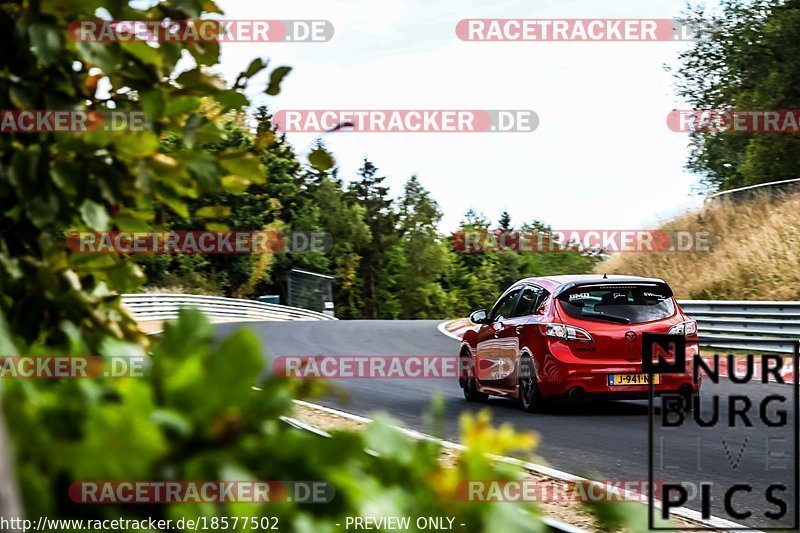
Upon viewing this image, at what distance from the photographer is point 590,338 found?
12.3 m

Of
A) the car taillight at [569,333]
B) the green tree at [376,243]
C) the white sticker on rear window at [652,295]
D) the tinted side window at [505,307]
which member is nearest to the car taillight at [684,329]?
the white sticker on rear window at [652,295]

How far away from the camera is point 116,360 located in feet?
6.20

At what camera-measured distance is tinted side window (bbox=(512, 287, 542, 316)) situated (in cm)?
1305

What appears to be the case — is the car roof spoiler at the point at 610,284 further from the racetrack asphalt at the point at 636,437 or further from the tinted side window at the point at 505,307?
the racetrack asphalt at the point at 636,437

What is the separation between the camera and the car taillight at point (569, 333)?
40.5ft

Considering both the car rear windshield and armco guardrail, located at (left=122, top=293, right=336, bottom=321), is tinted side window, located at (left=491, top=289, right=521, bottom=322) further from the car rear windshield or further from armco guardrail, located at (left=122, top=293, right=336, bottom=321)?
armco guardrail, located at (left=122, top=293, right=336, bottom=321)

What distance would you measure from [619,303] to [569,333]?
728 millimetres

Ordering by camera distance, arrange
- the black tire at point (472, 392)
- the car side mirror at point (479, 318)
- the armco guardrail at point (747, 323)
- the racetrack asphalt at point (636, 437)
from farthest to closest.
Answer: the armco guardrail at point (747, 323) < the black tire at point (472, 392) < the car side mirror at point (479, 318) < the racetrack asphalt at point (636, 437)

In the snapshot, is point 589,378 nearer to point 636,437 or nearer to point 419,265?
point 636,437

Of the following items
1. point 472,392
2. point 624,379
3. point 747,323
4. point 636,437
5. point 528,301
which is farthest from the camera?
point 747,323

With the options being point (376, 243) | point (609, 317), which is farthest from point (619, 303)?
point (376, 243)

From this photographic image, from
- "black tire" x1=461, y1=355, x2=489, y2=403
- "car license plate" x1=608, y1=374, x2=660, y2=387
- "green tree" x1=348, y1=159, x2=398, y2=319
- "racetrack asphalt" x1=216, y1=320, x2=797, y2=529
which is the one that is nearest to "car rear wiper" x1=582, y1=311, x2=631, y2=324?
"car license plate" x1=608, y1=374, x2=660, y2=387

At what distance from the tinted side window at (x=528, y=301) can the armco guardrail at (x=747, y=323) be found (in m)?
7.70

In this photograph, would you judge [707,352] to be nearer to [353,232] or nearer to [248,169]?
[248,169]
